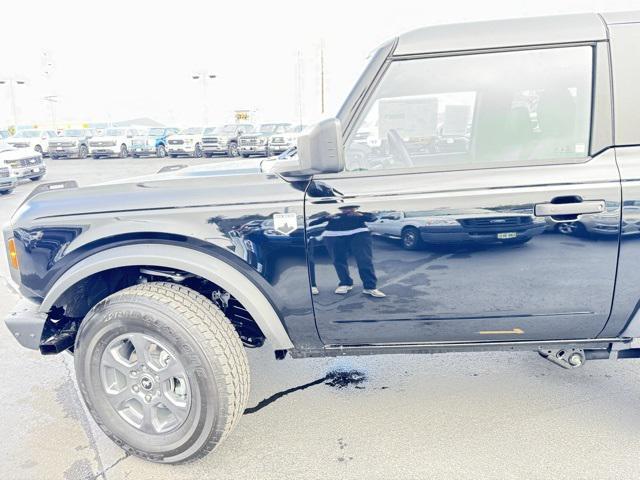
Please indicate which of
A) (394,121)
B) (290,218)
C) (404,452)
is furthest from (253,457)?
(394,121)

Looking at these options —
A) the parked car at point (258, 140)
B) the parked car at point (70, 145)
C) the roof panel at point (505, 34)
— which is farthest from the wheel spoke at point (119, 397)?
the parked car at point (70, 145)

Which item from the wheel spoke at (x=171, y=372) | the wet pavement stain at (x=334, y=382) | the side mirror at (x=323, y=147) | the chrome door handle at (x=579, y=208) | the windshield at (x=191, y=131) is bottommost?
the wet pavement stain at (x=334, y=382)

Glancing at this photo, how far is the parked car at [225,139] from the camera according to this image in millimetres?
23938

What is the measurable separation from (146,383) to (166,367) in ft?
0.53

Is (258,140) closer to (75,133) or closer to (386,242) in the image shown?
(75,133)

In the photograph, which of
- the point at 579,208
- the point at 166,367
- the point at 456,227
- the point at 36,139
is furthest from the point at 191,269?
the point at 36,139

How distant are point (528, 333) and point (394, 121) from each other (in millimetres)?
1174

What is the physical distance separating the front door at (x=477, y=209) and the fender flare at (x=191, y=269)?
9.5 inches

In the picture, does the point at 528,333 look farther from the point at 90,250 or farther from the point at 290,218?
the point at 90,250

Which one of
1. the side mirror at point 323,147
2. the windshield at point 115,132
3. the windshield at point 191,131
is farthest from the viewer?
the windshield at point 115,132

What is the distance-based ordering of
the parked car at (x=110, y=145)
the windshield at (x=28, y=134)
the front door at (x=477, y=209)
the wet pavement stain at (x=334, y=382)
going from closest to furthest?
the front door at (x=477, y=209) → the wet pavement stain at (x=334, y=382) → the parked car at (x=110, y=145) → the windshield at (x=28, y=134)

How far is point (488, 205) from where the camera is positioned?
2184 millimetres

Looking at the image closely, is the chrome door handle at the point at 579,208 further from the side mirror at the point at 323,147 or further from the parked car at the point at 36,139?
the parked car at the point at 36,139

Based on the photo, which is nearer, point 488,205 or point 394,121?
point 488,205
